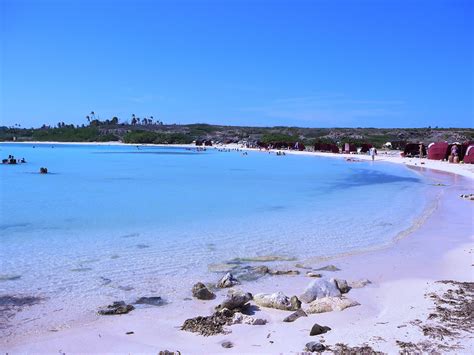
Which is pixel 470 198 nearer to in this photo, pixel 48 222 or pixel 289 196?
pixel 289 196

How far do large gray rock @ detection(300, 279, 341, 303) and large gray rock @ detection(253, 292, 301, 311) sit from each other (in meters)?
0.18

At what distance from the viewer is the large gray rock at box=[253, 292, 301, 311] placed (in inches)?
163

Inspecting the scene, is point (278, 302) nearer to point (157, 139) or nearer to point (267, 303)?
point (267, 303)

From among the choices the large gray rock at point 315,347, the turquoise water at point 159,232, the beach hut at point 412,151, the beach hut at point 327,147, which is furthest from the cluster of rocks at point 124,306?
the beach hut at point 327,147

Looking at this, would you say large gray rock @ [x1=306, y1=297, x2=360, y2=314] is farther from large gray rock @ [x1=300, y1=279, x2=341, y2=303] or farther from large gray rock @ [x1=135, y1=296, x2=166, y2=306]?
large gray rock @ [x1=135, y1=296, x2=166, y2=306]

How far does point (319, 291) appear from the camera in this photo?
4.41m

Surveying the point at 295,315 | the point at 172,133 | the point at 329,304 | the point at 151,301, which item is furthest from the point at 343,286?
the point at 172,133

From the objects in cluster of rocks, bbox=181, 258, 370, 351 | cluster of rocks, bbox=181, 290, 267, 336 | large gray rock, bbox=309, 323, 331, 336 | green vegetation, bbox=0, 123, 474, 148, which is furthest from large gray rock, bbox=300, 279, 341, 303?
green vegetation, bbox=0, 123, 474, 148

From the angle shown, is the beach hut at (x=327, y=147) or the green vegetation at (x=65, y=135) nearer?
the beach hut at (x=327, y=147)

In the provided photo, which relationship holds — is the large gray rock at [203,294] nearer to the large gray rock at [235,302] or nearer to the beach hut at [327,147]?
the large gray rock at [235,302]

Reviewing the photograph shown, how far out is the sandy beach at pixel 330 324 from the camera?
3.33 m

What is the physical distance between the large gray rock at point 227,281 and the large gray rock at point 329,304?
41.5 inches

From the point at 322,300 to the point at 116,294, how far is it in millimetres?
1994

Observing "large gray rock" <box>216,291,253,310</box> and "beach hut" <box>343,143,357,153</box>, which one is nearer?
"large gray rock" <box>216,291,253,310</box>
